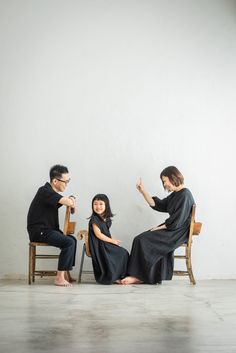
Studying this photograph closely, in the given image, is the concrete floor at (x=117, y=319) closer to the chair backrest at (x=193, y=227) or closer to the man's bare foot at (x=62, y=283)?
the man's bare foot at (x=62, y=283)

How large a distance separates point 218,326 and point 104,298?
4.89 feet

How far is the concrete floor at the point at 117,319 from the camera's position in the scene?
3006mm

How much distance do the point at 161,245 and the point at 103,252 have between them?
55 centimetres

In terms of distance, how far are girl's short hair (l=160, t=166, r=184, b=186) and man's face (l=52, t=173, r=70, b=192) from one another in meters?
0.92

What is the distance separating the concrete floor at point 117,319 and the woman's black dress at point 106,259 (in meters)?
0.31

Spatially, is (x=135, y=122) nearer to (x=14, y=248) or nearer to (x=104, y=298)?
(x=14, y=248)

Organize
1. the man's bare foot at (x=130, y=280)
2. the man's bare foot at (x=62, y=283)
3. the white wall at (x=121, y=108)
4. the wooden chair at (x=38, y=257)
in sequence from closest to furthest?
1. the man's bare foot at (x=62, y=283)
2. the wooden chair at (x=38, y=257)
3. the man's bare foot at (x=130, y=280)
4. the white wall at (x=121, y=108)

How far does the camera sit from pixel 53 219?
20.1 feet

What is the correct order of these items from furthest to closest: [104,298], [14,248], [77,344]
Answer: [14,248], [104,298], [77,344]

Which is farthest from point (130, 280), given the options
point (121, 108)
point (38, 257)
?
point (121, 108)

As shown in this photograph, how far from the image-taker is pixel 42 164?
665 centimetres

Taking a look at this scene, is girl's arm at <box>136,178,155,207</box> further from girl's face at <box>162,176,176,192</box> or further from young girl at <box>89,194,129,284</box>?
young girl at <box>89,194,129,284</box>

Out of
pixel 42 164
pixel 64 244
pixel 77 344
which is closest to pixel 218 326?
pixel 77 344

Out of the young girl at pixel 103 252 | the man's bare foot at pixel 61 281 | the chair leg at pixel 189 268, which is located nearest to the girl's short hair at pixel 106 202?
the young girl at pixel 103 252
